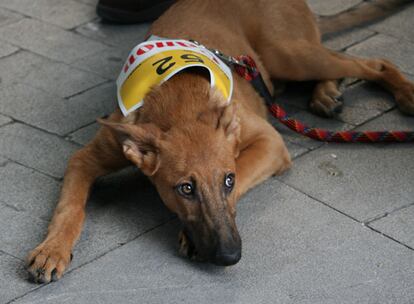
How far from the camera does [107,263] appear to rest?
462cm

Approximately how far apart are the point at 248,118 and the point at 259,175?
0.38m

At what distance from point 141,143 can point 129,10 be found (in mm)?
3146

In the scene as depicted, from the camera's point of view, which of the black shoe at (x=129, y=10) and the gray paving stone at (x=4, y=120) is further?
the black shoe at (x=129, y=10)

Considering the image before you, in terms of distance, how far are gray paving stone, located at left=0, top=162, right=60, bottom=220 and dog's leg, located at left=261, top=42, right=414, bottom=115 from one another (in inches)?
71.5

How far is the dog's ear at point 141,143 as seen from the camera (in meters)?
4.60

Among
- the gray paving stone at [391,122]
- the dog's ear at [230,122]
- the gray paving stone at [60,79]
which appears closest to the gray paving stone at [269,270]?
the dog's ear at [230,122]

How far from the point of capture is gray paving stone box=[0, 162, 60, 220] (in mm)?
5105

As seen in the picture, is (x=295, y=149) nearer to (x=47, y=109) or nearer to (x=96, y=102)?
(x=96, y=102)

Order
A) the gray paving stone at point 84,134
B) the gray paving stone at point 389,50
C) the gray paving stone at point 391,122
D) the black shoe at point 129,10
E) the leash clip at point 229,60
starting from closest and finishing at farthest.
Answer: the leash clip at point 229,60
the gray paving stone at point 84,134
the gray paving stone at point 391,122
the gray paving stone at point 389,50
the black shoe at point 129,10

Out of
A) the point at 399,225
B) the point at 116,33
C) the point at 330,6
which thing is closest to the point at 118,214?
the point at 399,225

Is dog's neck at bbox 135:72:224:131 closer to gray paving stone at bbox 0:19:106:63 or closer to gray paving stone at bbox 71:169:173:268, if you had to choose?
gray paving stone at bbox 71:169:173:268

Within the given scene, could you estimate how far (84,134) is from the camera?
5.96 m

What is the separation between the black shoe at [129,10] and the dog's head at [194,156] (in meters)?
2.74

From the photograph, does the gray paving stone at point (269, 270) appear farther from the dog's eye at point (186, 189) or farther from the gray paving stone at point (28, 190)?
the gray paving stone at point (28, 190)
